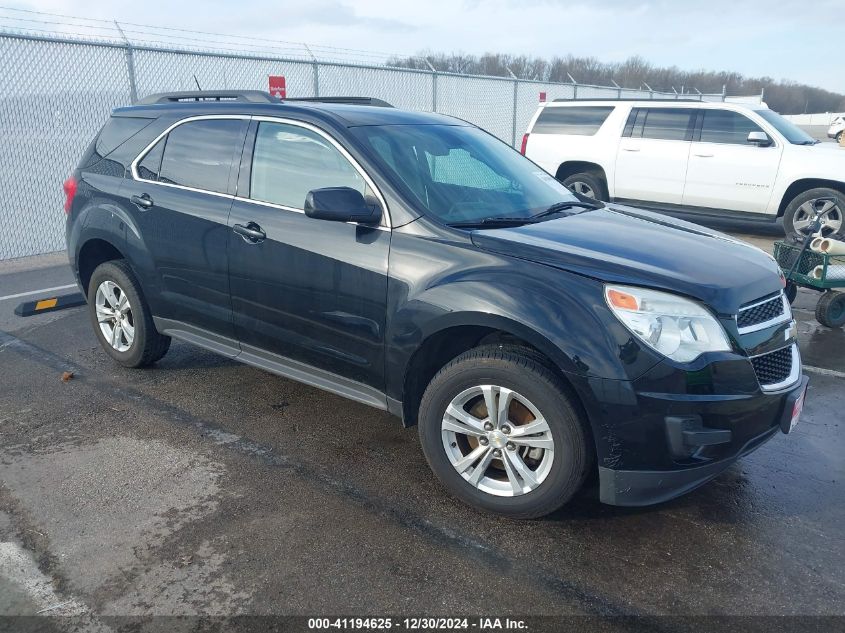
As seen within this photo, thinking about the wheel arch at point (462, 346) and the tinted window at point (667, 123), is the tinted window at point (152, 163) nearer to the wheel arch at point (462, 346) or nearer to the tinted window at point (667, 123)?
the wheel arch at point (462, 346)

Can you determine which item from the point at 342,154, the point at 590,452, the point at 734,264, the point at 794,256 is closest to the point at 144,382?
the point at 342,154

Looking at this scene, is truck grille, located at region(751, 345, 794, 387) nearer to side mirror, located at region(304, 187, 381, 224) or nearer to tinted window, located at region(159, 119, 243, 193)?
side mirror, located at region(304, 187, 381, 224)

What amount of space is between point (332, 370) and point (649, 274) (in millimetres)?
1686

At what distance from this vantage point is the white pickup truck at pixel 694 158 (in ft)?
32.0

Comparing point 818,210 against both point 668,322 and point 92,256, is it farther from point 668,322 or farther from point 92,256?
point 92,256

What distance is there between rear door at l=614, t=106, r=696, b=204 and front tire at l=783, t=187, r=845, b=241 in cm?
157

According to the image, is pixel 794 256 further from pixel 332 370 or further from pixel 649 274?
pixel 332 370

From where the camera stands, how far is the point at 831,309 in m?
6.10

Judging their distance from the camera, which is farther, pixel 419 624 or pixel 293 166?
pixel 293 166

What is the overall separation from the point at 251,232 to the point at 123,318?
1.62 metres

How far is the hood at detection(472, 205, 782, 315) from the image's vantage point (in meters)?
2.96

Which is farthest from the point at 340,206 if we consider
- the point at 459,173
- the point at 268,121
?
the point at 268,121

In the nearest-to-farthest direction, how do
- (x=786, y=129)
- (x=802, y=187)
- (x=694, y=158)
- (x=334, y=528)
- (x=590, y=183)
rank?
(x=334, y=528)
(x=802, y=187)
(x=786, y=129)
(x=694, y=158)
(x=590, y=183)

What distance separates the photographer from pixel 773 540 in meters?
3.08
